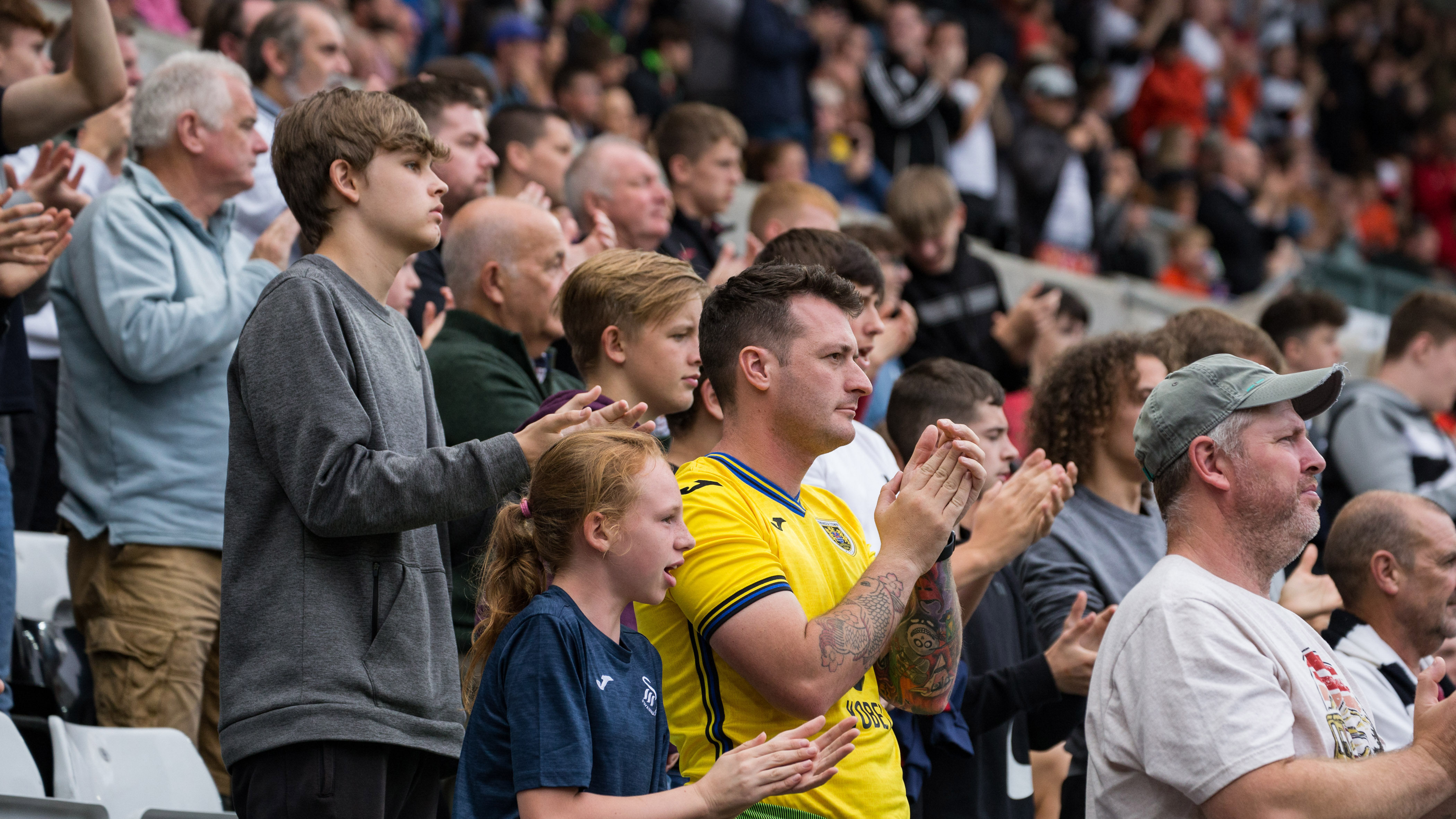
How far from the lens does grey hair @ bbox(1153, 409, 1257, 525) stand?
290 cm

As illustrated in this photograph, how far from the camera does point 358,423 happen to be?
2.74m

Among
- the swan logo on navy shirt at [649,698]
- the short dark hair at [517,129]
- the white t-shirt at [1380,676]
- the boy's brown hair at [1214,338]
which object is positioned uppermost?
the swan logo on navy shirt at [649,698]

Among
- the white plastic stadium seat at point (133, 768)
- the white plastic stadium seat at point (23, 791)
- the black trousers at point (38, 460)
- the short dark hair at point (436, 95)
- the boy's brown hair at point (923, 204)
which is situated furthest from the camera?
the boy's brown hair at point (923, 204)

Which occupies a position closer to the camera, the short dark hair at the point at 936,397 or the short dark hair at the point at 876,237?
the short dark hair at the point at 936,397

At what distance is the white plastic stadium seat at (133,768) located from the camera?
3.53 m

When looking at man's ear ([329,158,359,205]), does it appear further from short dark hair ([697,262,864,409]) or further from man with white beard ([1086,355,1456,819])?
man with white beard ([1086,355,1456,819])

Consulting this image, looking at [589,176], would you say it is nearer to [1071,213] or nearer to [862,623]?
[862,623]

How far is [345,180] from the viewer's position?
117 inches

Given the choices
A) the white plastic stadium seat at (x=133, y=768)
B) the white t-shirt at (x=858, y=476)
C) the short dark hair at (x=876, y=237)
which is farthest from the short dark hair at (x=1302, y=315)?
the white plastic stadium seat at (x=133, y=768)

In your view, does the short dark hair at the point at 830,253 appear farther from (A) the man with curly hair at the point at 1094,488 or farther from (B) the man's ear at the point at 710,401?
(B) the man's ear at the point at 710,401

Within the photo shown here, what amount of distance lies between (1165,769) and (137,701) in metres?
2.65

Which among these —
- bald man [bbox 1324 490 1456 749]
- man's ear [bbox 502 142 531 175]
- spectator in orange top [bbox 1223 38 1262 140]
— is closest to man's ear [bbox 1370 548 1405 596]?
bald man [bbox 1324 490 1456 749]

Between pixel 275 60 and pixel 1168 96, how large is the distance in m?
10.4

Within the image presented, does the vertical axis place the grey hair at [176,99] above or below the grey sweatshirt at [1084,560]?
above
